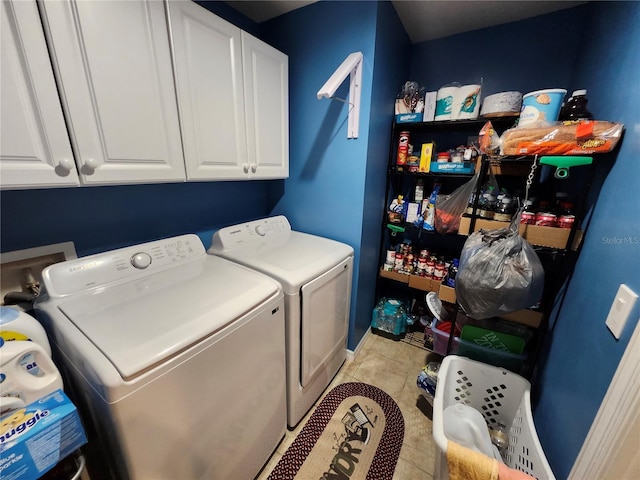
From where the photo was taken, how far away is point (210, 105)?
1.23 m

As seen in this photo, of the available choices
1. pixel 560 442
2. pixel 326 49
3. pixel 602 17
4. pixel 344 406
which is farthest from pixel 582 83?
pixel 344 406

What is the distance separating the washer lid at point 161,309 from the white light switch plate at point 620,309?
1146mm

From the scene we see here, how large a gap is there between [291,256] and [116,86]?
1.01m

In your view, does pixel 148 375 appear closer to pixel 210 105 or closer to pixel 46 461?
pixel 46 461

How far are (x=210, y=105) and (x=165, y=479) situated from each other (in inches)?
58.3

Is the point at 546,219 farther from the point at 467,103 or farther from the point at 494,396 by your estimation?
the point at 494,396

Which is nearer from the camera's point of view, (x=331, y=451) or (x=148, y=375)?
(x=148, y=375)

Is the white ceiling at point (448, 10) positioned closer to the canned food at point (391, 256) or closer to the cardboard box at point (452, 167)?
the cardboard box at point (452, 167)

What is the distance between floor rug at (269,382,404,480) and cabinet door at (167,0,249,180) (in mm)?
1519

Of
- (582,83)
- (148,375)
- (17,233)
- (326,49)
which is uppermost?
(326,49)

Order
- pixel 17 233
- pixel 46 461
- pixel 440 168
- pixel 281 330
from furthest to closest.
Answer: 1. pixel 440 168
2. pixel 281 330
3. pixel 17 233
4. pixel 46 461

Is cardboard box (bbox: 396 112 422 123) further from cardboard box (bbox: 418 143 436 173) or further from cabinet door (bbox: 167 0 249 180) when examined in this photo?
cabinet door (bbox: 167 0 249 180)

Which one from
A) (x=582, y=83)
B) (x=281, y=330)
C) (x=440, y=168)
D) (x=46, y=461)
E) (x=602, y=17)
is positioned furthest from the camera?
(x=440, y=168)

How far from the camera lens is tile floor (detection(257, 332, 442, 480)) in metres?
1.30
